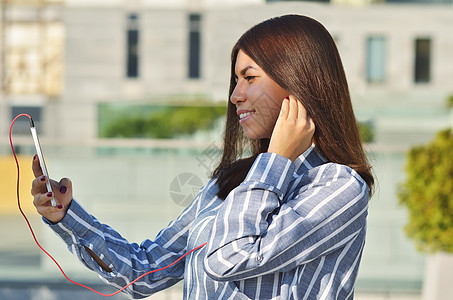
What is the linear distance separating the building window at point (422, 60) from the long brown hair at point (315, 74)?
12.6 meters

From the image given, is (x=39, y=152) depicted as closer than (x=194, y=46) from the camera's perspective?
Yes

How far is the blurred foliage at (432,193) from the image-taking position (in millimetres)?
4117

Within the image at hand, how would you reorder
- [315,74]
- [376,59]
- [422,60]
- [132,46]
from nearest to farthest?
[315,74] < [376,59] < [422,60] < [132,46]

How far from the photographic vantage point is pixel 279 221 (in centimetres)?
116

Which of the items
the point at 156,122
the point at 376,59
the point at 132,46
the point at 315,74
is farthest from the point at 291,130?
the point at 132,46

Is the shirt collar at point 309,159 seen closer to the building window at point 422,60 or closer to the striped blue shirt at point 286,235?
the striped blue shirt at point 286,235

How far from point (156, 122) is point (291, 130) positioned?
9665mm

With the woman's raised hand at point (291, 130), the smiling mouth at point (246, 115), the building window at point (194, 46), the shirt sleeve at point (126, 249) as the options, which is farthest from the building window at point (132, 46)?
the woman's raised hand at point (291, 130)

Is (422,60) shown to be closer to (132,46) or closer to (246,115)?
(132,46)

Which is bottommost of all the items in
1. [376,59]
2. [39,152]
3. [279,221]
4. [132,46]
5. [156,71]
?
[279,221]

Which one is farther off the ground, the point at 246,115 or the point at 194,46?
the point at 194,46

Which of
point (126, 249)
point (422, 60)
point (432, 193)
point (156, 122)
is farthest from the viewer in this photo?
point (422, 60)

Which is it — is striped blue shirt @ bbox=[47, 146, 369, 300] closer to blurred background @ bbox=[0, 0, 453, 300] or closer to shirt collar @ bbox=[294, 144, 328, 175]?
shirt collar @ bbox=[294, 144, 328, 175]

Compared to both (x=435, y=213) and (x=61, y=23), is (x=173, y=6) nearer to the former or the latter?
(x=61, y=23)
